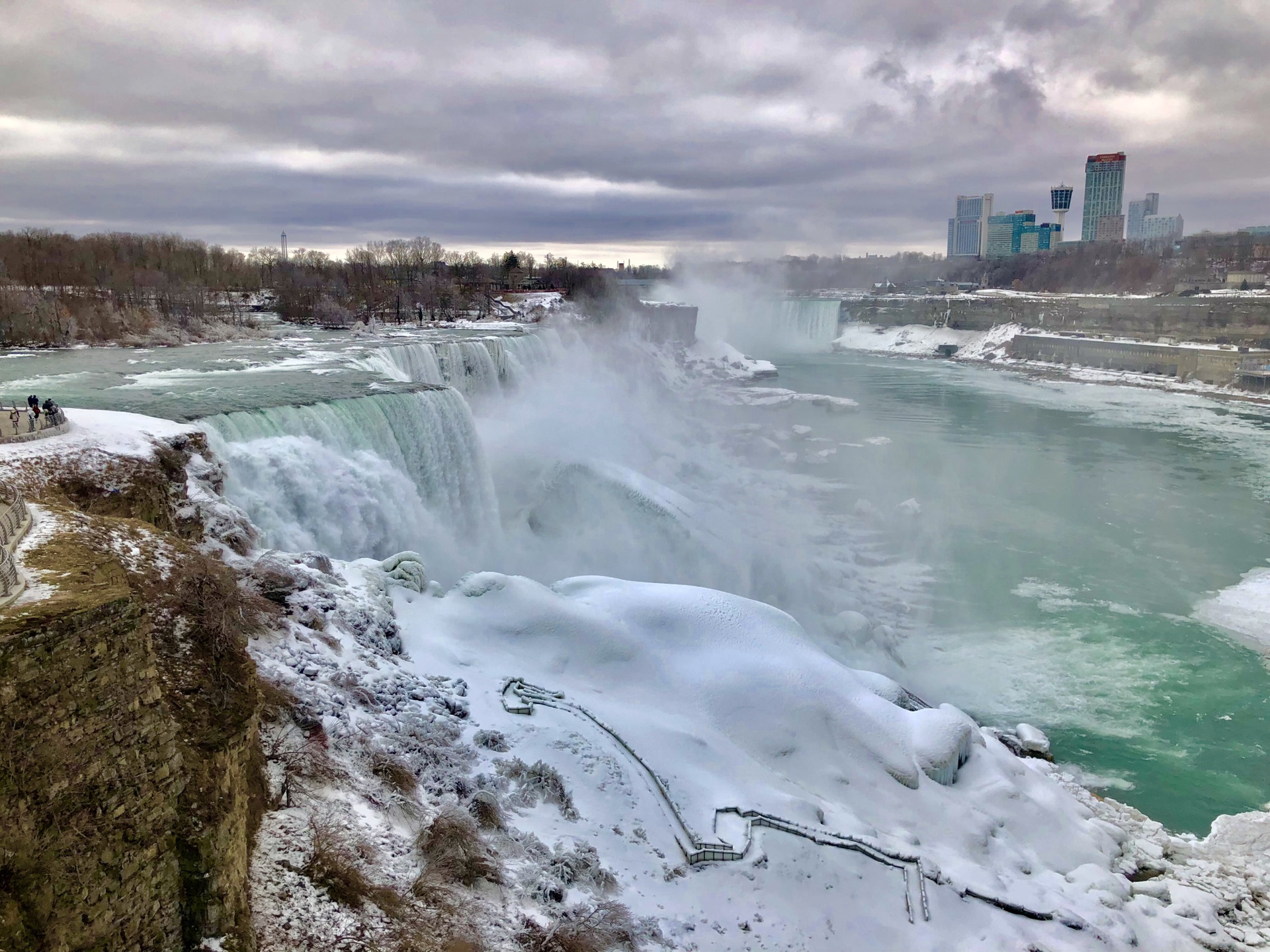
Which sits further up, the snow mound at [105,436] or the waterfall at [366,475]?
the snow mound at [105,436]

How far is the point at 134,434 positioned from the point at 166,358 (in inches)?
555

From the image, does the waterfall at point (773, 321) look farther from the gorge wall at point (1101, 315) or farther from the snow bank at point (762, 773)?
the snow bank at point (762, 773)

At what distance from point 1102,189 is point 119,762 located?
23502 centimetres

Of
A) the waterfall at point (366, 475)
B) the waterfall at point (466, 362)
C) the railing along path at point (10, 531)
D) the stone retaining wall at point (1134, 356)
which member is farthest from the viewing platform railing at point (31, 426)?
the stone retaining wall at point (1134, 356)

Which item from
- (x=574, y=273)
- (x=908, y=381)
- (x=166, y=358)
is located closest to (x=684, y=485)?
(x=166, y=358)

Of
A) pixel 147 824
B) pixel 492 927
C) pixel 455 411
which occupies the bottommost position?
pixel 492 927

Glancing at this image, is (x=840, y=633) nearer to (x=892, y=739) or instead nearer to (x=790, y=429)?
(x=892, y=739)

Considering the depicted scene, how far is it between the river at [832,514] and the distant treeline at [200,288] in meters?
3.66

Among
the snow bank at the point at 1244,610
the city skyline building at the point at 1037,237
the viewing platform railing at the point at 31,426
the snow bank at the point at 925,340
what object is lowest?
the snow bank at the point at 1244,610

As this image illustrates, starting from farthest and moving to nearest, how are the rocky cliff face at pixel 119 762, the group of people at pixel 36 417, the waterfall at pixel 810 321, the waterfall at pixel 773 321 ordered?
the waterfall at pixel 810 321 < the waterfall at pixel 773 321 < the group of people at pixel 36 417 < the rocky cliff face at pixel 119 762

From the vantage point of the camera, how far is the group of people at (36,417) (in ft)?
33.4

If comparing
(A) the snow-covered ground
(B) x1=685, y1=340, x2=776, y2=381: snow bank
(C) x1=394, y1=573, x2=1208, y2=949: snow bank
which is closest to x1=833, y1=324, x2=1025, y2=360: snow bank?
(B) x1=685, y1=340, x2=776, y2=381: snow bank

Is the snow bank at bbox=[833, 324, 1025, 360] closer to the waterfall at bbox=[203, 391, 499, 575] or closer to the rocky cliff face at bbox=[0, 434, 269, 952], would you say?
the waterfall at bbox=[203, 391, 499, 575]

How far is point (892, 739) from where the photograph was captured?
10.4 m
